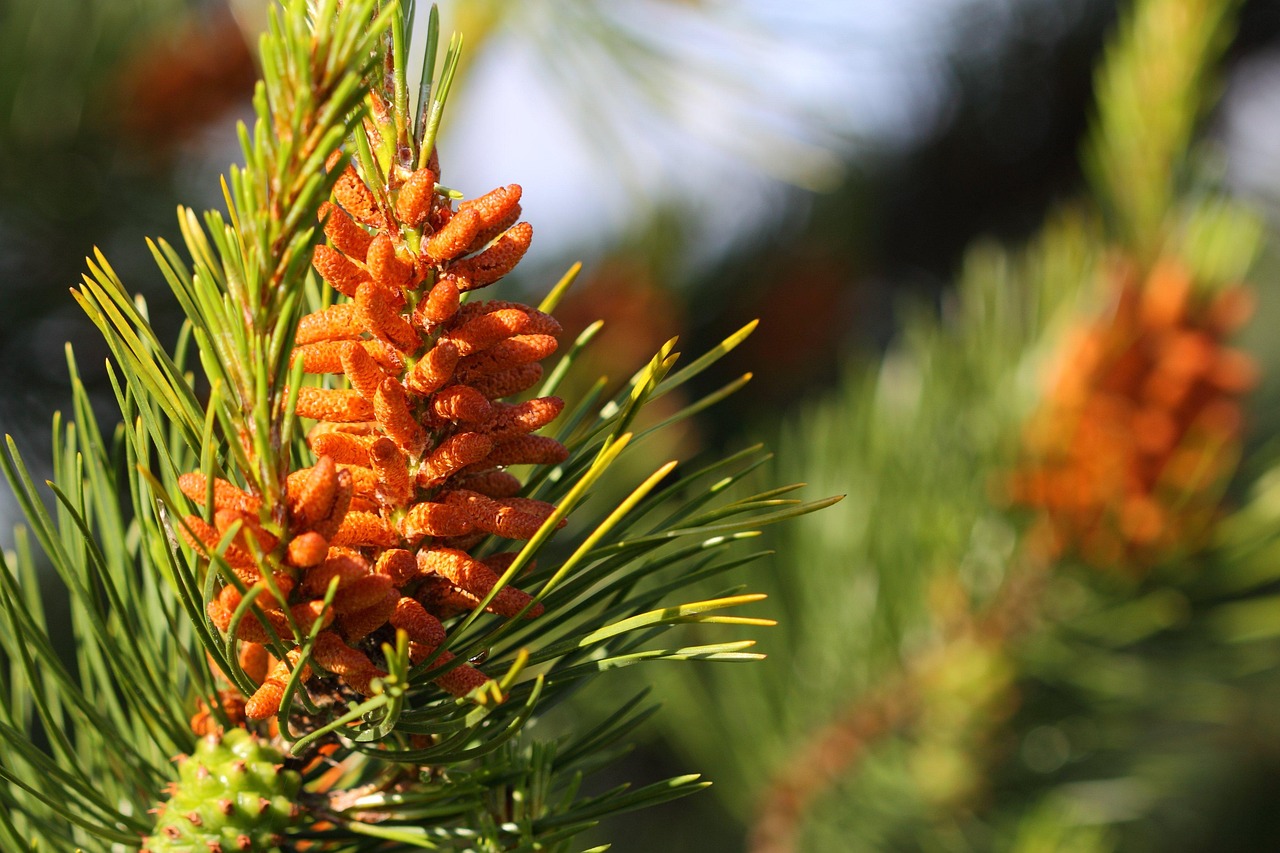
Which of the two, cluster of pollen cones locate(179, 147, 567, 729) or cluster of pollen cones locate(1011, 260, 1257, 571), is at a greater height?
cluster of pollen cones locate(1011, 260, 1257, 571)

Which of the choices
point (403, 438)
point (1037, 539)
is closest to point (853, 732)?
point (1037, 539)

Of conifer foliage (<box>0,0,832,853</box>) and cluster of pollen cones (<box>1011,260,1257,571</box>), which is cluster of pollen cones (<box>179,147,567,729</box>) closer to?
conifer foliage (<box>0,0,832,853</box>)

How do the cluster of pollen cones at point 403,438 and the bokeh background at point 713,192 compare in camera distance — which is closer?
the cluster of pollen cones at point 403,438

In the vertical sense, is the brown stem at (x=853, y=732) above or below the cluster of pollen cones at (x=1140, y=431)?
below

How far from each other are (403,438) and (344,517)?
1.1 inches

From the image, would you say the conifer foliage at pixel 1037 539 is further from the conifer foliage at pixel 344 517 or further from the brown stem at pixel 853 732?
the conifer foliage at pixel 344 517

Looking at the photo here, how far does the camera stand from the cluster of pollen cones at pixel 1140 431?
634 mm

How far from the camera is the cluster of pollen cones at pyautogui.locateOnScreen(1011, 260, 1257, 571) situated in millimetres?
634

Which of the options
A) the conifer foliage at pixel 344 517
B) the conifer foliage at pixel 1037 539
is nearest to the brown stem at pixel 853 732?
the conifer foliage at pixel 1037 539

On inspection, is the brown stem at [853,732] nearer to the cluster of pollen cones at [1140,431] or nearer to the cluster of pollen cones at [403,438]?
the cluster of pollen cones at [1140,431]

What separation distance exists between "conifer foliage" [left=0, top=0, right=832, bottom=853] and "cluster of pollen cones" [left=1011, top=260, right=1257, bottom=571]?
16.5 inches

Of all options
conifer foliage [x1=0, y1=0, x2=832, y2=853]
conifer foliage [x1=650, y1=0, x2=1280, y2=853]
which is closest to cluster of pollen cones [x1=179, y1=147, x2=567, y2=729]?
conifer foliage [x1=0, y1=0, x2=832, y2=853]

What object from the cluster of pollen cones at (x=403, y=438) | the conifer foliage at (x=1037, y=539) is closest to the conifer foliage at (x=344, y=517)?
the cluster of pollen cones at (x=403, y=438)

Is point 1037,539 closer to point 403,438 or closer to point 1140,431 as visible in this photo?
point 1140,431
